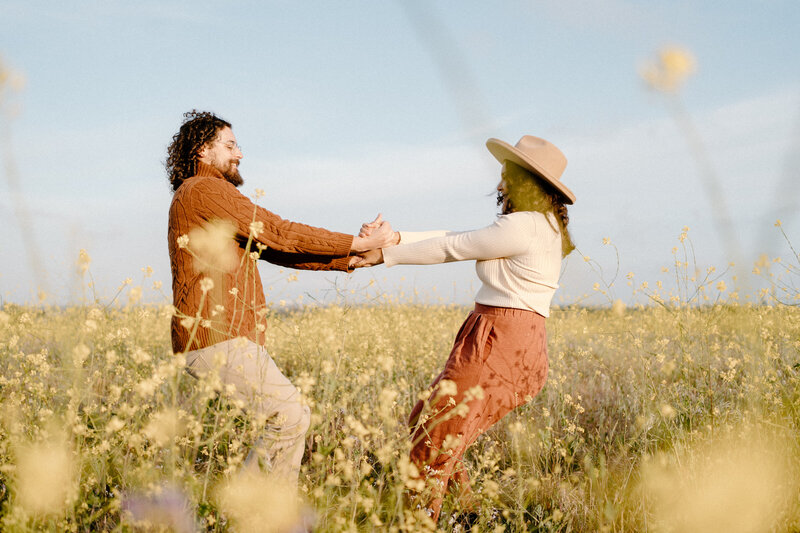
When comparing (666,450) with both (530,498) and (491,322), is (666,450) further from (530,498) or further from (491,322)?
(491,322)

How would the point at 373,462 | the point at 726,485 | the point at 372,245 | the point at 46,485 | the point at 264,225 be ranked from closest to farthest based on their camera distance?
the point at 46,485 → the point at 726,485 → the point at 264,225 → the point at 373,462 → the point at 372,245

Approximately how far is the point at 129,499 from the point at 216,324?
807 millimetres

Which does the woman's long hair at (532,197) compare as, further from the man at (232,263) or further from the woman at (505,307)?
the man at (232,263)

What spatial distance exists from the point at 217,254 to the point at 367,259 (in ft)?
3.06

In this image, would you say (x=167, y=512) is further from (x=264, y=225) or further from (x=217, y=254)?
(x=264, y=225)

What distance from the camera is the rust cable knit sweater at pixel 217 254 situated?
2.77m

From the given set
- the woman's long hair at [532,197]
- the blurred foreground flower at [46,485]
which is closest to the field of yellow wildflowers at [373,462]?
the blurred foreground flower at [46,485]

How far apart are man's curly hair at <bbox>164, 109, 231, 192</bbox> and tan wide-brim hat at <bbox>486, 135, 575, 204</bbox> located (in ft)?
5.22

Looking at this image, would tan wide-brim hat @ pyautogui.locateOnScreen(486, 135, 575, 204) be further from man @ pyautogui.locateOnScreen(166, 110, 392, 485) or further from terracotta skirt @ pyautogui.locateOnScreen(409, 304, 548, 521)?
man @ pyautogui.locateOnScreen(166, 110, 392, 485)

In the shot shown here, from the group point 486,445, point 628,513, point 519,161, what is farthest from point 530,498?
point 519,161

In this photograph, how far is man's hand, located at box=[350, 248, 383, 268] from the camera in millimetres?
3453

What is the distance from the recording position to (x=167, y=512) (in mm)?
2146

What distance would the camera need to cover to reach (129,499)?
2441 millimetres

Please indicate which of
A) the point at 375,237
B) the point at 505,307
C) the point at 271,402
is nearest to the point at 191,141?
the point at 375,237
